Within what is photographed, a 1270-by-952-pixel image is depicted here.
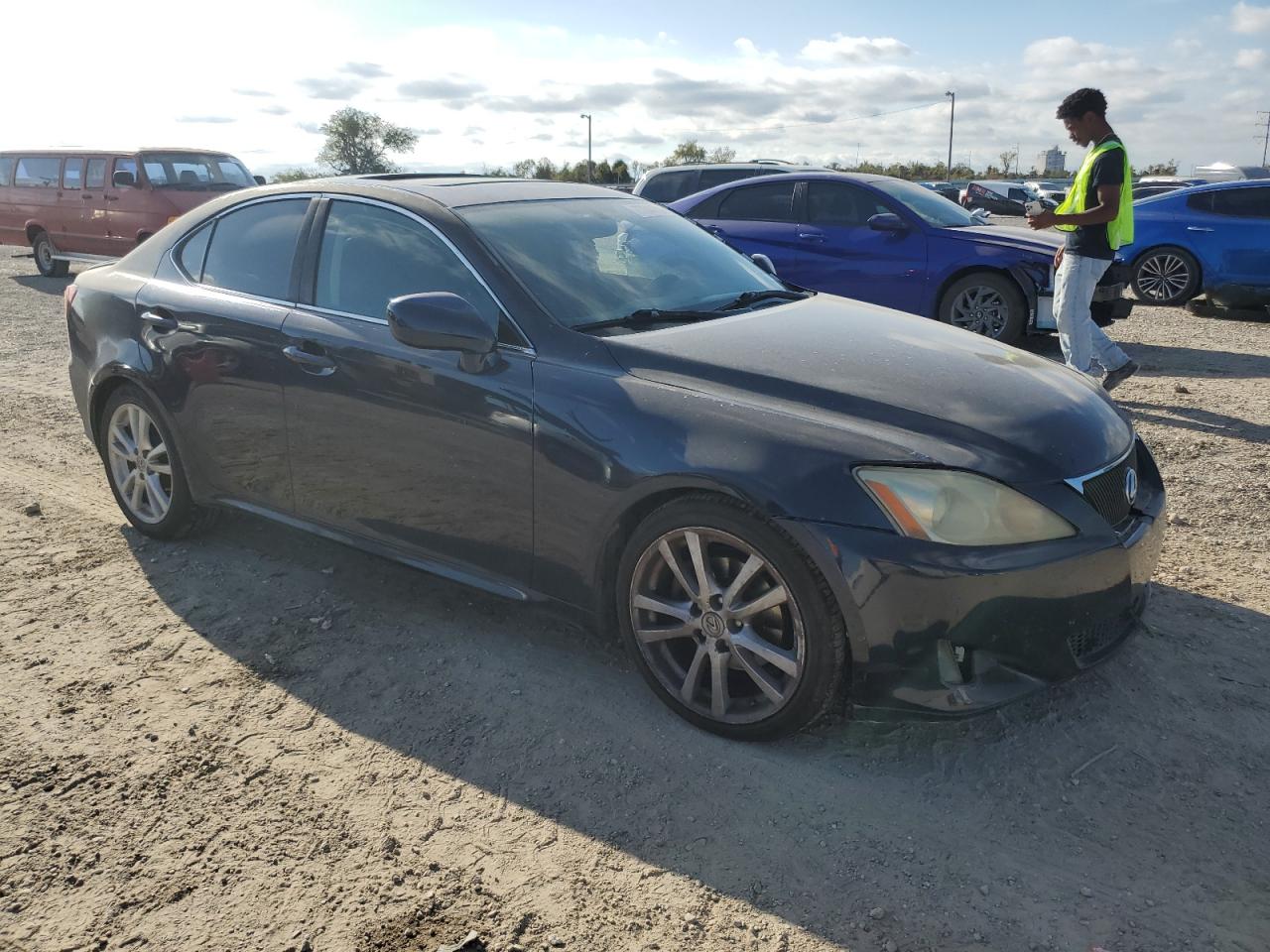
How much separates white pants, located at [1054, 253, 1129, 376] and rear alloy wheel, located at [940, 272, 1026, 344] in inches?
78.9

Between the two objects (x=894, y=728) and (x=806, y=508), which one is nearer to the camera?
(x=806, y=508)

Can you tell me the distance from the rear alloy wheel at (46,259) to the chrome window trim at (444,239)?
50.8 ft

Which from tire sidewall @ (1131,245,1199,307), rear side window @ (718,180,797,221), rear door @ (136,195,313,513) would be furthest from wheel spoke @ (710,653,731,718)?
tire sidewall @ (1131,245,1199,307)

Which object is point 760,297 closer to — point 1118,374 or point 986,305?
point 1118,374

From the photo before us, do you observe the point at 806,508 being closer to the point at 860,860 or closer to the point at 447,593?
the point at 860,860

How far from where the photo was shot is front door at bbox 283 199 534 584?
3291mm

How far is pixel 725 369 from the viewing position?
10.0 ft

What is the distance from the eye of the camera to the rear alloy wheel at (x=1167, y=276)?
11.5 metres

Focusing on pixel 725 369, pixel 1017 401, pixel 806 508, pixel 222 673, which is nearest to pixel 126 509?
pixel 222 673

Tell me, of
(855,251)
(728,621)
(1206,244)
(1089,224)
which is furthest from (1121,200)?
(1206,244)

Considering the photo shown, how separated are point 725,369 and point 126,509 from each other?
3151mm

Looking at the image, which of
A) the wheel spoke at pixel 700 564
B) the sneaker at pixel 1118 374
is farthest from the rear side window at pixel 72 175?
the wheel spoke at pixel 700 564

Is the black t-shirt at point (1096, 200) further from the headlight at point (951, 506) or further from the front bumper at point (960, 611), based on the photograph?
the headlight at point (951, 506)

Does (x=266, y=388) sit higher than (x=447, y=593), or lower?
higher
